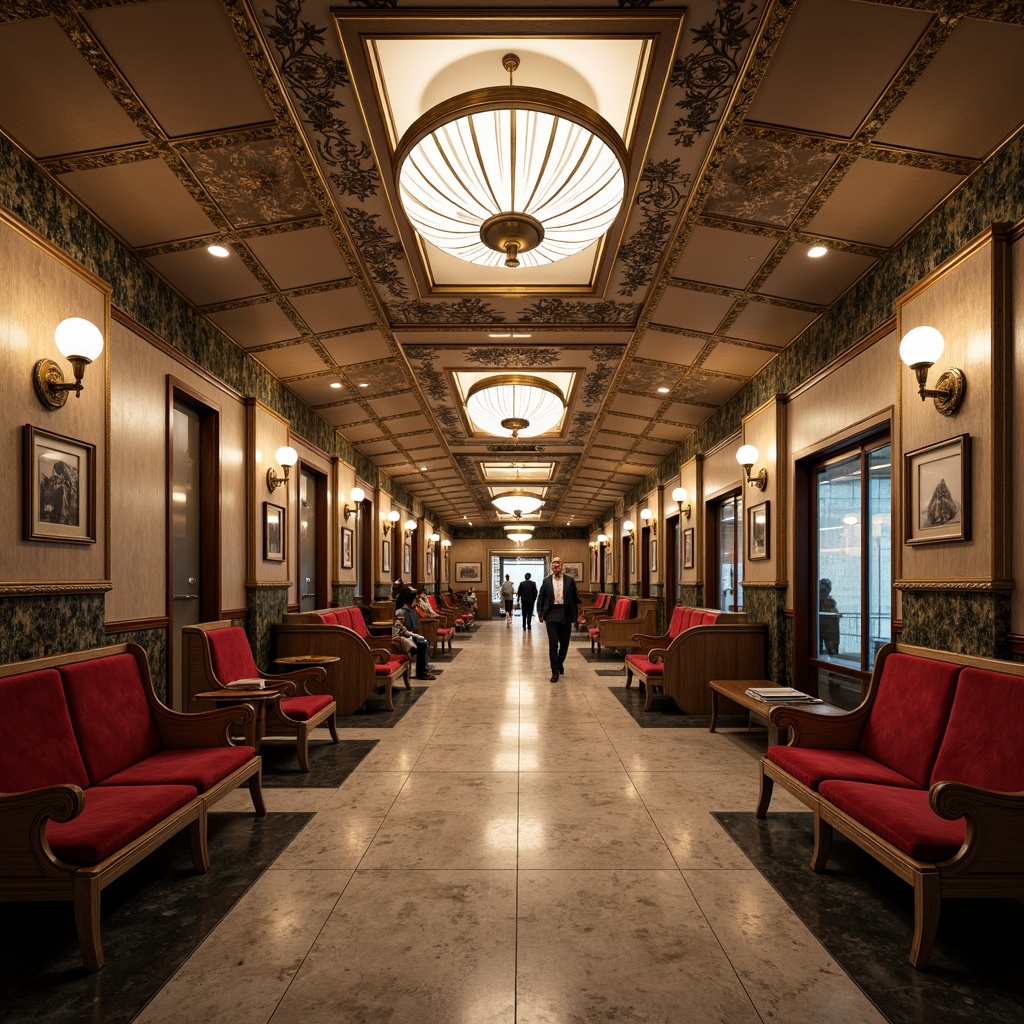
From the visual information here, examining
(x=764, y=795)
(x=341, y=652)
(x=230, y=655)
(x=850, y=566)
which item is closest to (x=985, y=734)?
(x=764, y=795)

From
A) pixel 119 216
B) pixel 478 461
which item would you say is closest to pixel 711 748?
pixel 119 216

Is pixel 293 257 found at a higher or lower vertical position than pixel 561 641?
higher

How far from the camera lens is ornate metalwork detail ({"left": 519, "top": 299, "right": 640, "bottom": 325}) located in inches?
210

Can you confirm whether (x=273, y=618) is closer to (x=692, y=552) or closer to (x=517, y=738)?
(x=517, y=738)

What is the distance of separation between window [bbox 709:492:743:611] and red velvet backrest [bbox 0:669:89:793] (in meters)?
6.67

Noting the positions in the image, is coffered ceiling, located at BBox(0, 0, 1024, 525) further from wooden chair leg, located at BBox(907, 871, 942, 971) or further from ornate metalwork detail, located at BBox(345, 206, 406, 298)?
wooden chair leg, located at BBox(907, 871, 942, 971)

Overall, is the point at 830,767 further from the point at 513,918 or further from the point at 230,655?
the point at 230,655

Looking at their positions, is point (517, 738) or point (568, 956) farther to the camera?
point (517, 738)

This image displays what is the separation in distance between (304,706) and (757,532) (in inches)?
168

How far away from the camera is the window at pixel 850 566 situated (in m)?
4.83

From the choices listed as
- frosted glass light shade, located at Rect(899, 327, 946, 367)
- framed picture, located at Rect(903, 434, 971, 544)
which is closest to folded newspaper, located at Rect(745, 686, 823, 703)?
framed picture, located at Rect(903, 434, 971, 544)

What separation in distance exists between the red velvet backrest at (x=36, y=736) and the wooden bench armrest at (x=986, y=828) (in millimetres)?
3001

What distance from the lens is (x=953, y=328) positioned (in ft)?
11.5

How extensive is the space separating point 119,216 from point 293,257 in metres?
0.99
